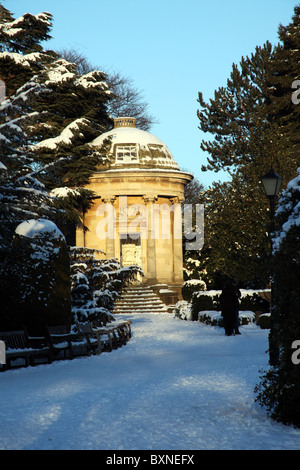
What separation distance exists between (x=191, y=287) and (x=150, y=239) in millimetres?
4085

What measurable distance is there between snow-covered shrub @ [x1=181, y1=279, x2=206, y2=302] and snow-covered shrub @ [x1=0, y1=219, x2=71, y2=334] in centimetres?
1783

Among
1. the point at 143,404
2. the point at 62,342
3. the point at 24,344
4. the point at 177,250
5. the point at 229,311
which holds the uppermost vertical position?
the point at 177,250

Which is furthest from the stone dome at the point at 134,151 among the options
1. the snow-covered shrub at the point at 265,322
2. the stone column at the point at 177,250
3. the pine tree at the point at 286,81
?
the snow-covered shrub at the point at 265,322

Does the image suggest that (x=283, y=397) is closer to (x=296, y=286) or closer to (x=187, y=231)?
(x=296, y=286)

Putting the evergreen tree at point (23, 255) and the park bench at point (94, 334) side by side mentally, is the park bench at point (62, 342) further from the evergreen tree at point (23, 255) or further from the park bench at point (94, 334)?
the evergreen tree at point (23, 255)

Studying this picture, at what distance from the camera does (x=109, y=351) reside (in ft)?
52.9

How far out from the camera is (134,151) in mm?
36688

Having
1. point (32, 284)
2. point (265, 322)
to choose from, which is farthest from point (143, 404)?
point (265, 322)

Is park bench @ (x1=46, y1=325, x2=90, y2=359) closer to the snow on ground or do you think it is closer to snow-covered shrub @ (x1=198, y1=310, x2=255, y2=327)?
the snow on ground

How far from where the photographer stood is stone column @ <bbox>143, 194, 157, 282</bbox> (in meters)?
35.4

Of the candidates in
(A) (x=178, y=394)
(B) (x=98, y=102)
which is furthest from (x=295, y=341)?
(B) (x=98, y=102)

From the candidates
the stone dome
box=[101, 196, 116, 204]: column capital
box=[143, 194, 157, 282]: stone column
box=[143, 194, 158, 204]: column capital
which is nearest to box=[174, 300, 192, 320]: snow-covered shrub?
box=[143, 194, 157, 282]: stone column

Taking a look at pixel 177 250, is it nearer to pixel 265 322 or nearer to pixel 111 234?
pixel 111 234
